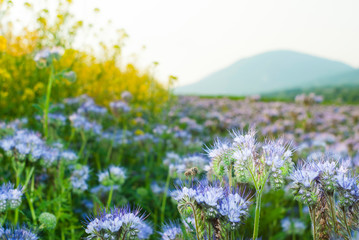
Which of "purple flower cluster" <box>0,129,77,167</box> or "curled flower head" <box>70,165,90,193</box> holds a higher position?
"purple flower cluster" <box>0,129,77,167</box>

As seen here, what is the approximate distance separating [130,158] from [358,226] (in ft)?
12.0

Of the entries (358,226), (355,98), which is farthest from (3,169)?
(355,98)

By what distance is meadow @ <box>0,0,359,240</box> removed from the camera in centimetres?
121

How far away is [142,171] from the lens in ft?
13.9

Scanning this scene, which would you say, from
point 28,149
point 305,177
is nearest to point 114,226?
point 305,177

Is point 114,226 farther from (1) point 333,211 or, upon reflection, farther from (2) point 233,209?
(1) point 333,211

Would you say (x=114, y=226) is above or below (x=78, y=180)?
above

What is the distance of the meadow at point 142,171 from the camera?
1.21 meters

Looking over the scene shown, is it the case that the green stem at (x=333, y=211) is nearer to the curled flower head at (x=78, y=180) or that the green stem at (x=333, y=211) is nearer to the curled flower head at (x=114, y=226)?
the curled flower head at (x=114, y=226)

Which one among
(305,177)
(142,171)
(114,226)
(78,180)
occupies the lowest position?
(142,171)

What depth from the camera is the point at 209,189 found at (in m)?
1.21

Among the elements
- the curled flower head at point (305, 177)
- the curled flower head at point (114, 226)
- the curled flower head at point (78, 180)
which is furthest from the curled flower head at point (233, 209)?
the curled flower head at point (78, 180)

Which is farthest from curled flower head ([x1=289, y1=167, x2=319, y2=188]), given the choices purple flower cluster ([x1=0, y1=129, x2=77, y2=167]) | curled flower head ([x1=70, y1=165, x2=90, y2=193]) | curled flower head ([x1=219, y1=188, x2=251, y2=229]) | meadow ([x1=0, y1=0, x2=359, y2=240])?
curled flower head ([x1=70, y1=165, x2=90, y2=193])

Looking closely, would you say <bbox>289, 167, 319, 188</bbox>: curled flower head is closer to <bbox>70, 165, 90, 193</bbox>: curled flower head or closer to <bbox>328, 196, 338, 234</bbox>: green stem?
<bbox>328, 196, 338, 234</bbox>: green stem
